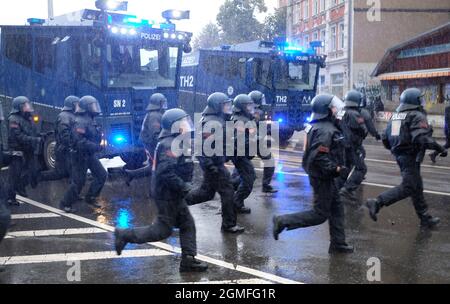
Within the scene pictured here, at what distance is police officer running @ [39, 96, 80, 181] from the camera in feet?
28.7

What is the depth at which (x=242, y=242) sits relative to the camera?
22.3 ft

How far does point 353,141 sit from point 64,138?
4.60 metres

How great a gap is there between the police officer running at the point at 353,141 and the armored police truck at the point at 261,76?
7.87m

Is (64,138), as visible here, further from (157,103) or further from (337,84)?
(337,84)

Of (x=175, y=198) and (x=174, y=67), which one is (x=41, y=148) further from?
(x=175, y=198)

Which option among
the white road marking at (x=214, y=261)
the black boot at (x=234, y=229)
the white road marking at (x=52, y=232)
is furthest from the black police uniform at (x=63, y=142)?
the black boot at (x=234, y=229)

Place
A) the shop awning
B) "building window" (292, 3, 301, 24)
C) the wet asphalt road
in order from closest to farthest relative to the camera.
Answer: the wet asphalt road → the shop awning → "building window" (292, 3, 301, 24)

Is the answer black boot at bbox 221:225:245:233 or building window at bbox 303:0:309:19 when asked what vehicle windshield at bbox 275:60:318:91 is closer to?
black boot at bbox 221:225:245:233

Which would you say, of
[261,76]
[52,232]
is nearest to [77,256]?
[52,232]

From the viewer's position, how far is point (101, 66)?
11039 millimetres

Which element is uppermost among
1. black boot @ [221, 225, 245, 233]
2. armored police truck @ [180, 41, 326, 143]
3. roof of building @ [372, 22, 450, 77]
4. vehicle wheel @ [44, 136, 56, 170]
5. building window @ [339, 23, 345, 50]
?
building window @ [339, 23, 345, 50]

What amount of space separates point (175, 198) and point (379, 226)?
3111 mm

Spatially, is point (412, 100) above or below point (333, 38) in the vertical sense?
below

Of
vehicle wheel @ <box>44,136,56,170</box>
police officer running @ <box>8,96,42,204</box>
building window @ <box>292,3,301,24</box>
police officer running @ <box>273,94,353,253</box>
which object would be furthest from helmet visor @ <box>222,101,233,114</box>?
building window @ <box>292,3,301,24</box>
